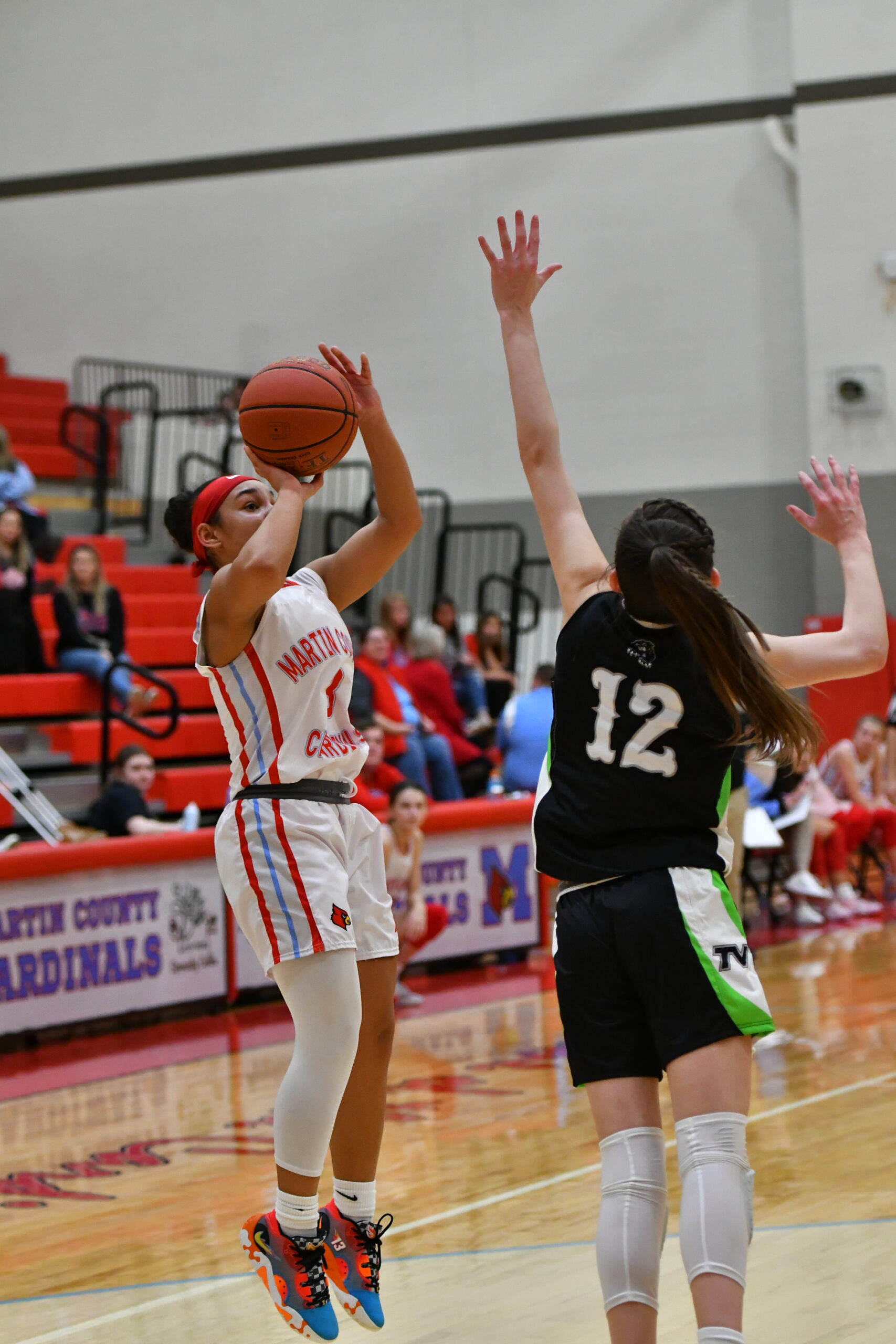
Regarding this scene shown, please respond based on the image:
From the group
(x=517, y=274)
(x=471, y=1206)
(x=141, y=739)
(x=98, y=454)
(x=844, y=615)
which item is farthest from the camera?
(x=98, y=454)

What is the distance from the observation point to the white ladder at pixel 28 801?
8859 millimetres

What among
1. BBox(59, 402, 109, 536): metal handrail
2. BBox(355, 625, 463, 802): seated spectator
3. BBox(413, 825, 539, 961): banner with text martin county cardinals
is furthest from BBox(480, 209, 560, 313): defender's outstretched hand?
BBox(59, 402, 109, 536): metal handrail

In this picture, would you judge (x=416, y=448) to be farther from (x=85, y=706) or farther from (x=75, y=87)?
(x=85, y=706)

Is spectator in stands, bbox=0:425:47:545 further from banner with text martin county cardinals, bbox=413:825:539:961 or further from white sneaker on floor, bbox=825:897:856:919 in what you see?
white sneaker on floor, bbox=825:897:856:919

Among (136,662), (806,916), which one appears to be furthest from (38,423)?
(806,916)

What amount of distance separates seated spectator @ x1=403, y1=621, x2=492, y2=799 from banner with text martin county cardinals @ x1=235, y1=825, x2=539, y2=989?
1797mm

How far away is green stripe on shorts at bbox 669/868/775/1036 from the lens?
2521mm

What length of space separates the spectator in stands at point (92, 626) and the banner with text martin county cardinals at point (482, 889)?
7.63 feet

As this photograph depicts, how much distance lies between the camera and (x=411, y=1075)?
6434mm

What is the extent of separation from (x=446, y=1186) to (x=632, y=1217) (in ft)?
7.78

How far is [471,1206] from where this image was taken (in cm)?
452

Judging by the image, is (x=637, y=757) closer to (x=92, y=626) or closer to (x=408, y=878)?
(x=408, y=878)

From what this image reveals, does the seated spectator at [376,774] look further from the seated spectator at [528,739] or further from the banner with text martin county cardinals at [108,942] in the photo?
the banner with text martin county cardinals at [108,942]

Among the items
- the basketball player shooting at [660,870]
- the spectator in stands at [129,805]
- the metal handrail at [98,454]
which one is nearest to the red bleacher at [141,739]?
the spectator in stands at [129,805]
